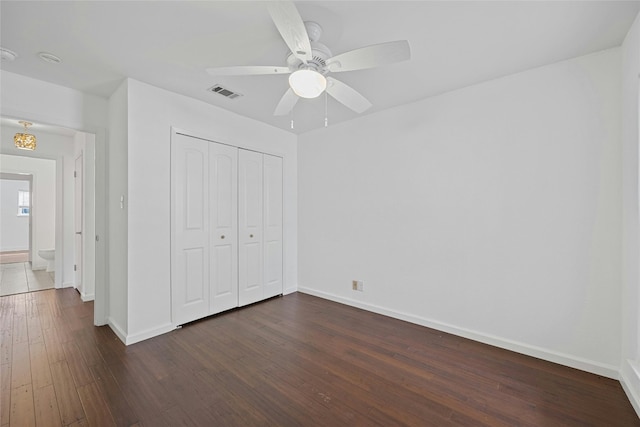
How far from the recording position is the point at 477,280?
2564 millimetres

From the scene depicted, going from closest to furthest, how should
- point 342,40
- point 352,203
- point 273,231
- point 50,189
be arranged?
point 342,40, point 352,203, point 273,231, point 50,189

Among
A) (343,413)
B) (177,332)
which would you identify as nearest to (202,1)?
(343,413)

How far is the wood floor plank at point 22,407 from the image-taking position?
1.55 m

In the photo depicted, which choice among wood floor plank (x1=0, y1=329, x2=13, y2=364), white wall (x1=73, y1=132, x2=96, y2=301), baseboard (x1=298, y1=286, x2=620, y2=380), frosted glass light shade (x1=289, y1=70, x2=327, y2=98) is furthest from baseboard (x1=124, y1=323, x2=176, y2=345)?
frosted glass light shade (x1=289, y1=70, x2=327, y2=98)

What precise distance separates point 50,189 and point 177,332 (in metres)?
6.12

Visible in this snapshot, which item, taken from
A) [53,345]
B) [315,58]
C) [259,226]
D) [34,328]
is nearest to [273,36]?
[315,58]

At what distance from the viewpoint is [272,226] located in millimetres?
3881

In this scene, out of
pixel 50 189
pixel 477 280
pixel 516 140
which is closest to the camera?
pixel 516 140

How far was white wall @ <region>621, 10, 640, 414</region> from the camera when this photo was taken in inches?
66.2

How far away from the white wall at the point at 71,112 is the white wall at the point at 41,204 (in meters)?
4.61

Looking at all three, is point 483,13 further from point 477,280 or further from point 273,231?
point 273,231

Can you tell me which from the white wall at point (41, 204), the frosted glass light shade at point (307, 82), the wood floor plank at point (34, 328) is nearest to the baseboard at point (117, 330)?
the wood floor plank at point (34, 328)

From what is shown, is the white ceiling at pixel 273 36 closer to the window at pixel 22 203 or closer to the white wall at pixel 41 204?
the white wall at pixel 41 204

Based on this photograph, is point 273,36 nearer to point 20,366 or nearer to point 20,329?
point 20,366
